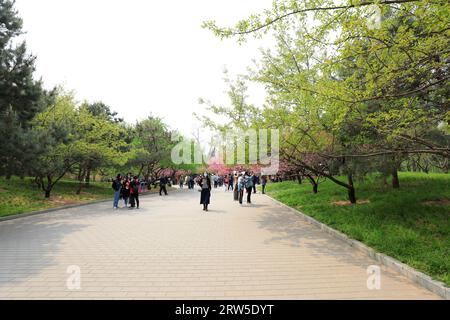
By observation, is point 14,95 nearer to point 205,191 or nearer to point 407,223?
point 205,191

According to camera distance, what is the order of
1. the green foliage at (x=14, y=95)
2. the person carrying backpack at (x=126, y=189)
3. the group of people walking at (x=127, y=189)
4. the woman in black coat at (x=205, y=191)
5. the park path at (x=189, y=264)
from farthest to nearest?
the person carrying backpack at (x=126, y=189) → the group of people walking at (x=127, y=189) → the woman in black coat at (x=205, y=191) → the green foliage at (x=14, y=95) → the park path at (x=189, y=264)

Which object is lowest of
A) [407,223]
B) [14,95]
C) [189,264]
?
[189,264]

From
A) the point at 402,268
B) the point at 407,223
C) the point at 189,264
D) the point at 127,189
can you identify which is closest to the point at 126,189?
the point at 127,189

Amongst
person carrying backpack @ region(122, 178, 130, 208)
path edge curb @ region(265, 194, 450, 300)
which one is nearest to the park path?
path edge curb @ region(265, 194, 450, 300)

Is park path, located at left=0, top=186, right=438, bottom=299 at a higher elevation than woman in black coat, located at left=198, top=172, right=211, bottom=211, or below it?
below

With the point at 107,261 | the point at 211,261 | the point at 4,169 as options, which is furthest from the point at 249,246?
the point at 4,169

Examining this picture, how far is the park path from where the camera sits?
3.85 metres

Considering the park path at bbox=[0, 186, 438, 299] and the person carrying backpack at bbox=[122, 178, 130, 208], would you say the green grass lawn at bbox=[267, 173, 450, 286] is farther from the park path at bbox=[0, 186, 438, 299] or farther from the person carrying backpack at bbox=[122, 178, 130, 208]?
the person carrying backpack at bbox=[122, 178, 130, 208]

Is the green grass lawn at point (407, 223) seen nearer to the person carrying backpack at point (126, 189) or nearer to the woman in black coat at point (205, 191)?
the woman in black coat at point (205, 191)

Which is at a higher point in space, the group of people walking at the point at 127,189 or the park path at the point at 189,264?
the group of people walking at the point at 127,189

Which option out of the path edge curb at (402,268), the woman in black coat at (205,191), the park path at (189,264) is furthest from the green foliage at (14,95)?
the path edge curb at (402,268)

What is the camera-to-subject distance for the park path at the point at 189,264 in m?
3.85

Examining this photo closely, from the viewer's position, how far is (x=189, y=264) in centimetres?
507
